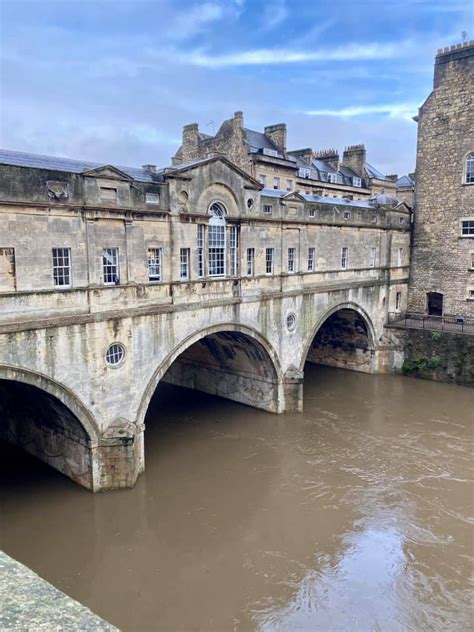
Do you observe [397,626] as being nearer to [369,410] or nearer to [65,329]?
[65,329]

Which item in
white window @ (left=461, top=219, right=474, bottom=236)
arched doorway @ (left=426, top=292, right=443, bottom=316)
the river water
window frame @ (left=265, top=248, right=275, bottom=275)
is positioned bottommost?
the river water

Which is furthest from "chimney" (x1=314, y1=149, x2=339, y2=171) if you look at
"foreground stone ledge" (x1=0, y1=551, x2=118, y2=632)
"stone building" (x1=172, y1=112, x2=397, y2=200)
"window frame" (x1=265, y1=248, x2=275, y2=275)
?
"foreground stone ledge" (x1=0, y1=551, x2=118, y2=632)

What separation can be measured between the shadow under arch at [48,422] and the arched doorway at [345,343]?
15.0 meters

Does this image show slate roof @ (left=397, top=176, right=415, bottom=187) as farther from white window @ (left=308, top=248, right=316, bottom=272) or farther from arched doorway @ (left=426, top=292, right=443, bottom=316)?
white window @ (left=308, top=248, right=316, bottom=272)

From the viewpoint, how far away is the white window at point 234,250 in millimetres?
17609

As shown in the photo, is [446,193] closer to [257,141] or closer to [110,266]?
[257,141]

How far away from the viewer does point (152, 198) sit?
14.5m

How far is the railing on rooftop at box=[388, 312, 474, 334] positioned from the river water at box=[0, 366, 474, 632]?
6.55 m

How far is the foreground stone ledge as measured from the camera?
3.78m

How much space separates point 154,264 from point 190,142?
22.6 metres

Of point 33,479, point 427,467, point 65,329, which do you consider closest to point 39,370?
point 65,329

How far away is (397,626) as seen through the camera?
953cm

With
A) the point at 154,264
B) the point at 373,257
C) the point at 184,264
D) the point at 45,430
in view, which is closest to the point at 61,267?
the point at 154,264

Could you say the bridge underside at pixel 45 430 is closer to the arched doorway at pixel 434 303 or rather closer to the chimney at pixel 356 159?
the arched doorway at pixel 434 303
